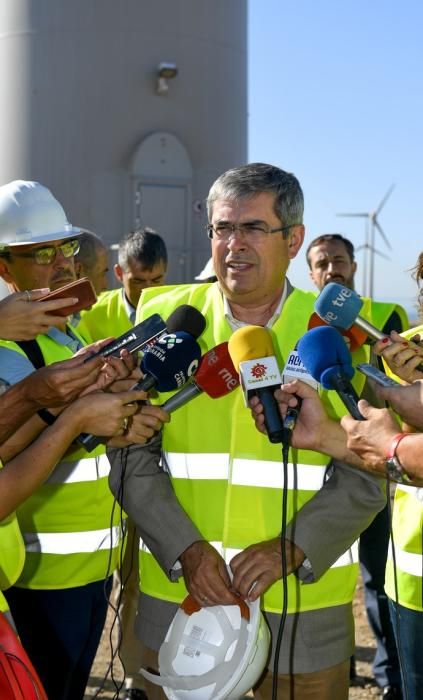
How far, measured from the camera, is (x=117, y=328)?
5.74 metres

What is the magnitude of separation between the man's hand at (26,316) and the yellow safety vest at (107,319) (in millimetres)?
2919

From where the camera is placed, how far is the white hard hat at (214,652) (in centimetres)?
258

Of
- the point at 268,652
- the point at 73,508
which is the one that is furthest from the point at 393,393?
the point at 73,508

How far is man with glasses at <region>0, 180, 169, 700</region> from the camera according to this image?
10.5 feet

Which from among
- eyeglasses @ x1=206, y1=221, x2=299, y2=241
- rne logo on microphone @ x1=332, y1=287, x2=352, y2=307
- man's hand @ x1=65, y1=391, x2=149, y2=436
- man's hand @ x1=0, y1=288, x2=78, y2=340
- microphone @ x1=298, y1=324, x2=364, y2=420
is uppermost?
eyeglasses @ x1=206, y1=221, x2=299, y2=241

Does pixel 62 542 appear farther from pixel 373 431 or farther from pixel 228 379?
pixel 373 431

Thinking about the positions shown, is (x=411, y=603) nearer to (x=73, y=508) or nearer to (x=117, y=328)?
(x=73, y=508)

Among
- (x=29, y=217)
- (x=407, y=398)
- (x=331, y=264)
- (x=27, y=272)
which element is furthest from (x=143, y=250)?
(x=407, y=398)

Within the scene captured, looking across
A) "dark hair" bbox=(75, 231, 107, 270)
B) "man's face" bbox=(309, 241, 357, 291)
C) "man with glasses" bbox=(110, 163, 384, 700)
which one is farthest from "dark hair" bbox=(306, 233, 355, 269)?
"man with glasses" bbox=(110, 163, 384, 700)

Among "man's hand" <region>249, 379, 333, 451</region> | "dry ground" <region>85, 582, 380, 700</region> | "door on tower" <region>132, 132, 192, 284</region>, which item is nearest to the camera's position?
"man's hand" <region>249, 379, 333, 451</region>

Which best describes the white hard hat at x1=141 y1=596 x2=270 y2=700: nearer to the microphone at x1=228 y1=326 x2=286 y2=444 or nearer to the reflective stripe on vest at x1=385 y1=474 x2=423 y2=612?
the microphone at x1=228 y1=326 x2=286 y2=444

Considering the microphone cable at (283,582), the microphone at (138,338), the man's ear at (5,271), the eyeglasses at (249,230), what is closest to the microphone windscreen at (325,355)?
the microphone cable at (283,582)

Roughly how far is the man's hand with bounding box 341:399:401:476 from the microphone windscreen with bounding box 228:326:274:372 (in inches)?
12.8

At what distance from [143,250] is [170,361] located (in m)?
3.11
